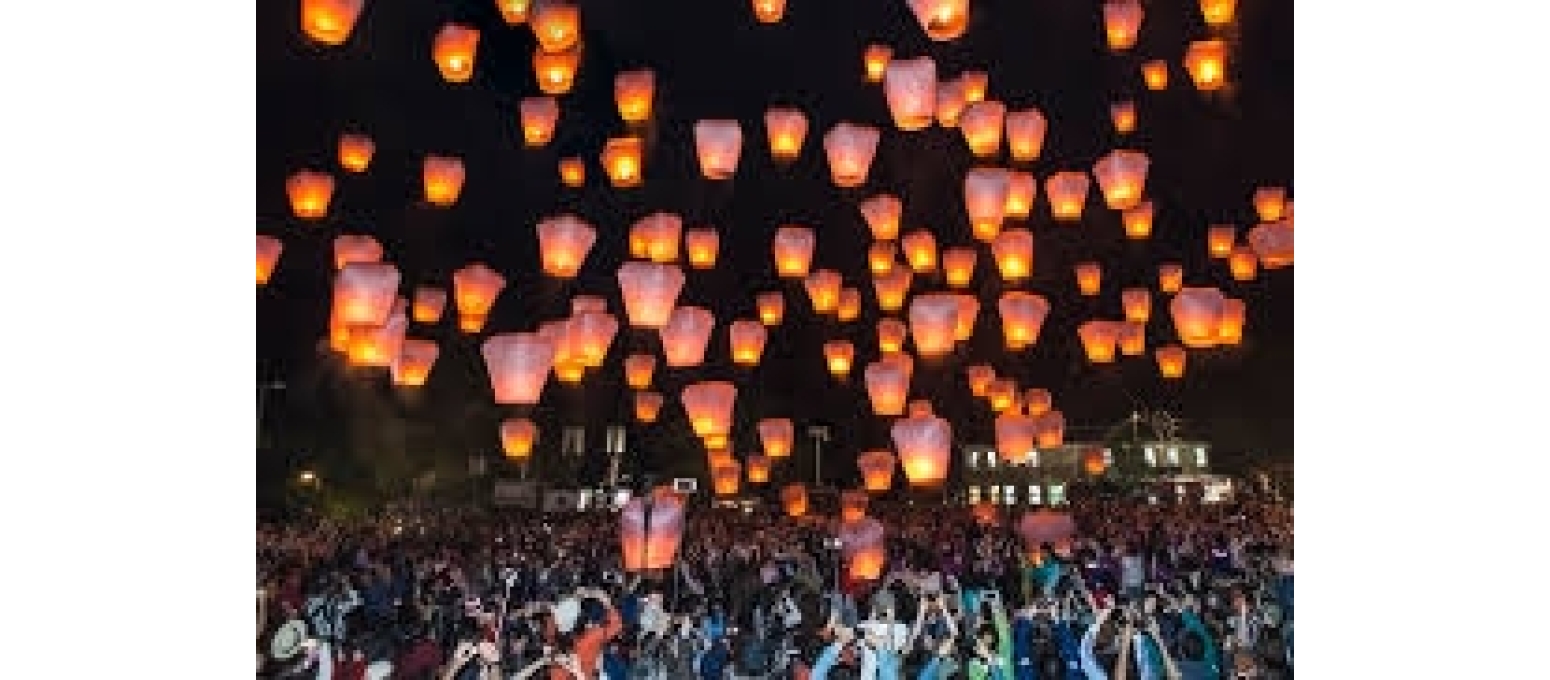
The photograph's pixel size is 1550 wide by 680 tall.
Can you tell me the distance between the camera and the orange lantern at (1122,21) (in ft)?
30.4

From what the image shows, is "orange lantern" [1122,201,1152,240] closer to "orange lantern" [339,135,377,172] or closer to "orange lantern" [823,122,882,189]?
"orange lantern" [823,122,882,189]

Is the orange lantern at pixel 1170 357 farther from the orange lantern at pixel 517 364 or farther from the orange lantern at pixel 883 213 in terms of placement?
the orange lantern at pixel 517 364

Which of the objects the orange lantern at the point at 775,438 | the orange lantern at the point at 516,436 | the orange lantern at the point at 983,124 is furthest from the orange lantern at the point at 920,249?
the orange lantern at the point at 516,436

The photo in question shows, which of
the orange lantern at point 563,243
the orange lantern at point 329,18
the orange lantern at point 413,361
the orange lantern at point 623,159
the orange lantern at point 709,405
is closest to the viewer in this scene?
the orange lantern at point 329,18

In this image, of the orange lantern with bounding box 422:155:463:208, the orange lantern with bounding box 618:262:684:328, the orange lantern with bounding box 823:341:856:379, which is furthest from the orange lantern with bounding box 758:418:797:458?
the orange lantern with bounding box 618:262:684:328

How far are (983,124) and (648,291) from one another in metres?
2.47

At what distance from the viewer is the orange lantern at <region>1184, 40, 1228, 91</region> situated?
9195mm

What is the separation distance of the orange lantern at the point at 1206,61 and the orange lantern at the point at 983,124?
123cm

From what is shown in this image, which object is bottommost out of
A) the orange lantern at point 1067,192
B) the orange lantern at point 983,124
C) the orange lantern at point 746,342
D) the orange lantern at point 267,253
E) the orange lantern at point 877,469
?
the orange lantern at point 877,469

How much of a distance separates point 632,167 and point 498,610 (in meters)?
3.88

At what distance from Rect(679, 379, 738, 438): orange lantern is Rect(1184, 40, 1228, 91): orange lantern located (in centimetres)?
369

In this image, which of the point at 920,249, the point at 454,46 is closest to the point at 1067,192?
the point at 920,249

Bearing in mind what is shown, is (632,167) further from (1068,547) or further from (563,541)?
(1068,547)

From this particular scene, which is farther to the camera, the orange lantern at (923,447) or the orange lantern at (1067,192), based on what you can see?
the orange lantern at (1067,192)
